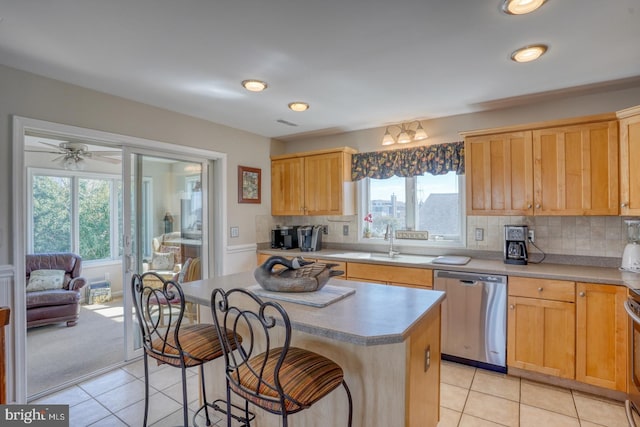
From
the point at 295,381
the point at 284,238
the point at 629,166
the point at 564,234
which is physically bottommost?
the point at 295,381

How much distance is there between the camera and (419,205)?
3.74m

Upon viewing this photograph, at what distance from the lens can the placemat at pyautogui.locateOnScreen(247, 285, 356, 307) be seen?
64.7 inches

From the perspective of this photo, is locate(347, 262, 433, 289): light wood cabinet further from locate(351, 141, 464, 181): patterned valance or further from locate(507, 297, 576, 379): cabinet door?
locate(351, 141, 464, 181): patterned valance

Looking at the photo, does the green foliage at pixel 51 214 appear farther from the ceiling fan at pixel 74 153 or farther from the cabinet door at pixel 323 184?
the cabinet door at pixel 323 184

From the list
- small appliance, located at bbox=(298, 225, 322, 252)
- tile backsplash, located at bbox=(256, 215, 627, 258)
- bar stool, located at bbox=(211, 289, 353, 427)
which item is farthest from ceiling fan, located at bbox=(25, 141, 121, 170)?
tile backsplash, located at bbox=(256, 215, 627, 258)

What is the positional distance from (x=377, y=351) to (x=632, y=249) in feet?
7.94

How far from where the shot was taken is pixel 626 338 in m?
2.24

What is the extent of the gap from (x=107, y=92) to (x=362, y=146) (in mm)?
2678

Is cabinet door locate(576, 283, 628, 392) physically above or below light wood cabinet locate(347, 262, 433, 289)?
below

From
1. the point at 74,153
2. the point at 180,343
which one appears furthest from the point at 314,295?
the point at 74,153

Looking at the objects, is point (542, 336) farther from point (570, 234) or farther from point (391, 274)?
point (391, 274)

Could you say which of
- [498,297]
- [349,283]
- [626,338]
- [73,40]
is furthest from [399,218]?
[73,40]

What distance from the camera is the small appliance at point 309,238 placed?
13.2 feet

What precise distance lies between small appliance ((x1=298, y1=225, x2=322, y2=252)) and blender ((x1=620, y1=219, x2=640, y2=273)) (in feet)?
9.46
